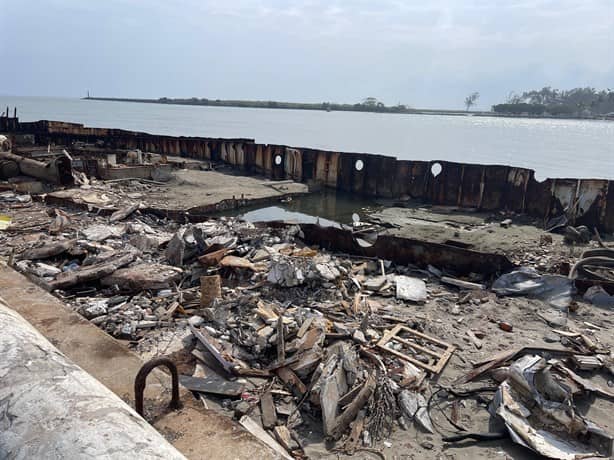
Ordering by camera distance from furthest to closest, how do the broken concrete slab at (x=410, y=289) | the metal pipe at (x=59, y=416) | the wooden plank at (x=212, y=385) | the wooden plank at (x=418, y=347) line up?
the broken concrete slab at (x=410, y=289) < the wooden plank at (x=418, y=347) < the wooden plank at (x=212, y=385) < the metal pipe at (x=59, y=416)

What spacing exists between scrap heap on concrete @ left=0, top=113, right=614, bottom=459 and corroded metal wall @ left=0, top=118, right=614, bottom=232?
2.12 metres

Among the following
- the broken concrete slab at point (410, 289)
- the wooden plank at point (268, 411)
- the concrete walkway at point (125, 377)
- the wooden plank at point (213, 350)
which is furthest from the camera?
the broken concrete slab at point (410, 289)

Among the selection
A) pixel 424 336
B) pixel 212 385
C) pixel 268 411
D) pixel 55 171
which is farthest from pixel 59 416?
pixel 55 171

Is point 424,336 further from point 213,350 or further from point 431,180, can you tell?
point 431,180

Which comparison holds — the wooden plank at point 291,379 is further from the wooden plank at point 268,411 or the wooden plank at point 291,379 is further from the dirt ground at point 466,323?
the dirt ground at point 466,323

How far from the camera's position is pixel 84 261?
7832 millimetres

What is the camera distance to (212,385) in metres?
4.64

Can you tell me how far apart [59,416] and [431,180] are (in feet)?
50.9

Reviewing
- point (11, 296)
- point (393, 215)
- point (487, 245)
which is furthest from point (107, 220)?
point (487, 245)

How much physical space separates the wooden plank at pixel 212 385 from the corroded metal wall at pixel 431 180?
12033 mm

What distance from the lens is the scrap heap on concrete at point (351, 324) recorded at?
4.25m

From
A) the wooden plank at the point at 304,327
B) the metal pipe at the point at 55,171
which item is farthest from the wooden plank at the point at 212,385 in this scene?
the metal pipe at the point at 55,171

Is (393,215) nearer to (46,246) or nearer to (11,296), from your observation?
(46,246)

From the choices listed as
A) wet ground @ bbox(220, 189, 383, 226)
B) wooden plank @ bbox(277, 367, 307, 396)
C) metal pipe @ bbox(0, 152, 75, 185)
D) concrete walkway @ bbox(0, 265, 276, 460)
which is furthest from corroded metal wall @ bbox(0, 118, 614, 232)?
concrete walkway @ bbox(0, 265, 276, 460)
